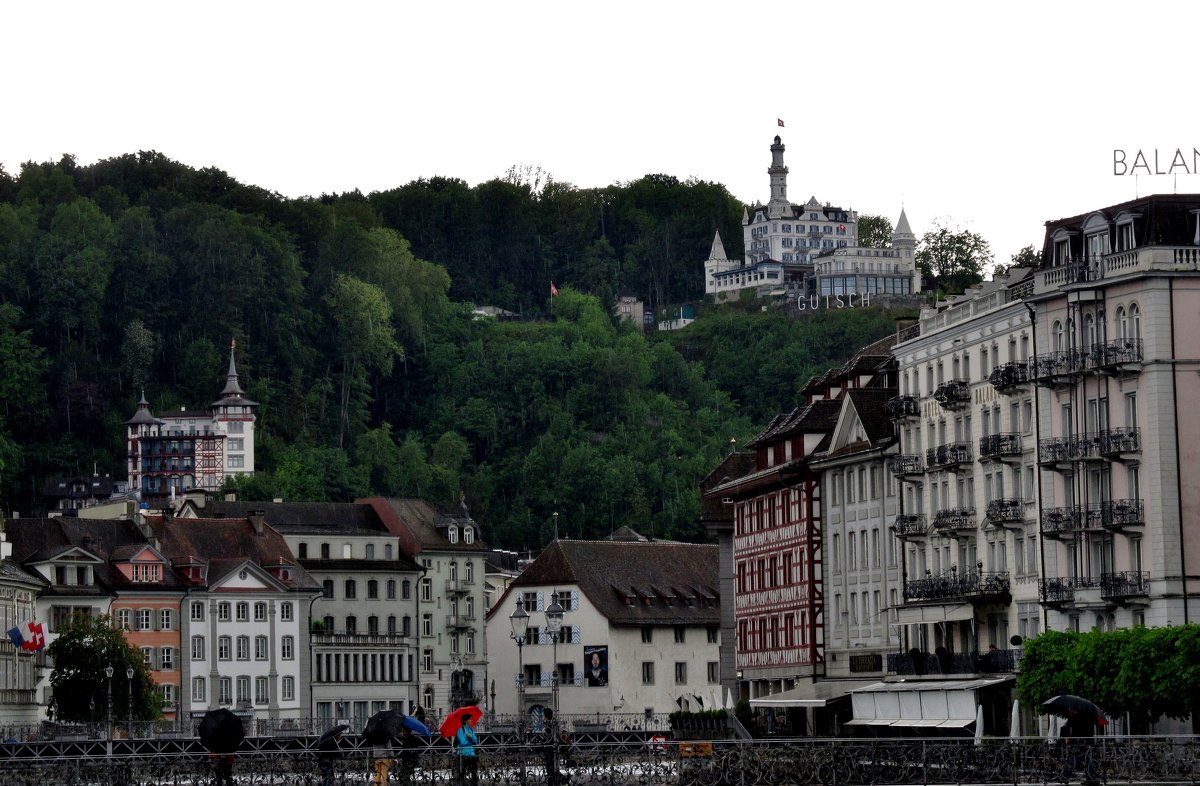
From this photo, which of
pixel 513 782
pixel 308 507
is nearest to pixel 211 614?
pixel 308 507

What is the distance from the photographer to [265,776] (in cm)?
5828

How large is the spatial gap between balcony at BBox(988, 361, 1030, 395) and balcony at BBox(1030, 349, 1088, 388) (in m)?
0.98

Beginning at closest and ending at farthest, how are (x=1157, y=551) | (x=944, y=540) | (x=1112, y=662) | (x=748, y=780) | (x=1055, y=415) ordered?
(x=748, y=780) → (x=1112, y=662) → (x=1157, y=551) → (x=1055, y=415) → (x=944, y=540)

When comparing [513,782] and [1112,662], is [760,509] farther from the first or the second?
[513,782]

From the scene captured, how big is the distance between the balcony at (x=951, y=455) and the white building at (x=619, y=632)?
1824 inches

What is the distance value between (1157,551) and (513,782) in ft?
90.0

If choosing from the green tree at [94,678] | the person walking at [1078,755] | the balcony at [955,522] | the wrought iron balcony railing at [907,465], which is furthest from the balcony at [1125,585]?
the green tree at [94,678]

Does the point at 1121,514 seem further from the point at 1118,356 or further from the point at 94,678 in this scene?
the point at 94,678

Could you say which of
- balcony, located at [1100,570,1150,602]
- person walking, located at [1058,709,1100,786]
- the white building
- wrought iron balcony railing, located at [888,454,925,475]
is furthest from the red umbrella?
the white building

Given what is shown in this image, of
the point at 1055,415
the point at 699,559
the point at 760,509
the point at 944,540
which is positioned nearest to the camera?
the point at 1055,415

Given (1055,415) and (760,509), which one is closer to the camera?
(1055,415)

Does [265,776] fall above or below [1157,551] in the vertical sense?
below

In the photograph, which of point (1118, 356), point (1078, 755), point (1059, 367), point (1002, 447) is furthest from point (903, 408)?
point (1078, 755)

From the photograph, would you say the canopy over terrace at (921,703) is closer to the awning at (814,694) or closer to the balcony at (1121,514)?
the awning at (814,694)
